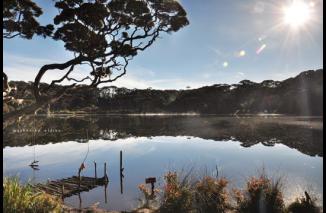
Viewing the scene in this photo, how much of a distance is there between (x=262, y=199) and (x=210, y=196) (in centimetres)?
180

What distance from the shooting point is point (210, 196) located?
12.3 m

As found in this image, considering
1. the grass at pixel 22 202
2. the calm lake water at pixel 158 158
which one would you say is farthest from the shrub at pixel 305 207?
the grass at pixel 22 202

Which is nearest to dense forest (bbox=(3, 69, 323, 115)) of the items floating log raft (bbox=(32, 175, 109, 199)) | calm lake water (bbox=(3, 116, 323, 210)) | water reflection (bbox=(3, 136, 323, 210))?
calm lake water (bbox=(3, 116, 323, 210))

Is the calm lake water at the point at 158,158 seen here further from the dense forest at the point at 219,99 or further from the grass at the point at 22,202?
the dense forest at the point at 219,99

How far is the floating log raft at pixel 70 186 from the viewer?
2392cm

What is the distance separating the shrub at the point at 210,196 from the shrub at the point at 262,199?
2.70 feet

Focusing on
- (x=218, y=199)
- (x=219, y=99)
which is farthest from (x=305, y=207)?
(x=219, y=99)

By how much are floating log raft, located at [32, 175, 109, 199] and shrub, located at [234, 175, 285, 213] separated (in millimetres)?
14021

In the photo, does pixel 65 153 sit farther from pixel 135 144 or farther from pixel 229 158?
pixel 229 158

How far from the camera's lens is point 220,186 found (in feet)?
41.1

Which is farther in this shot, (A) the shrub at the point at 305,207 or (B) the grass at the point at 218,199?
(A) the shrub at the point at 305,207

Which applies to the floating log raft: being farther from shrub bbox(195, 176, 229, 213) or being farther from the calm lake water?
shrub bbox(195, 176, 229, 213)

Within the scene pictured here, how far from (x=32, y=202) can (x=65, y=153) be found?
1382 inches

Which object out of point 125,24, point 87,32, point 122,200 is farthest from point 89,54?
point 122,200
